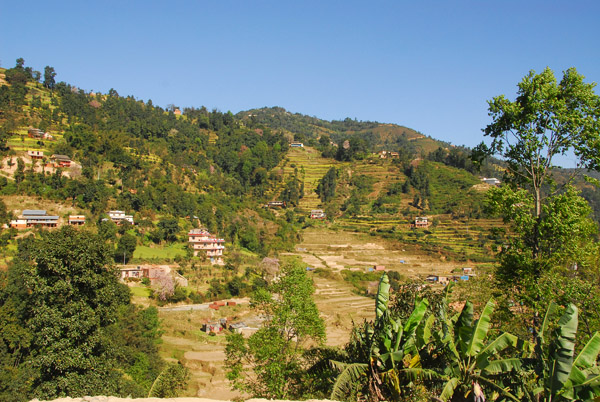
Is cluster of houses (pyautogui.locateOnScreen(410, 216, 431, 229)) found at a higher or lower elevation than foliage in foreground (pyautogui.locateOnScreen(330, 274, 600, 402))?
lower

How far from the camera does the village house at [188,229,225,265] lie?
38031 millimetres

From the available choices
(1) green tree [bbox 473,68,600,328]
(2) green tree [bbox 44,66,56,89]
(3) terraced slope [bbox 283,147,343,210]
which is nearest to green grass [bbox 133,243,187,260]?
(3) terraced slope [bbox 283,147,343,210]

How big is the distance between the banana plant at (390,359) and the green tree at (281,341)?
2.85 meters

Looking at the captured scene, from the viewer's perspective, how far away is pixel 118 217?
38.1m

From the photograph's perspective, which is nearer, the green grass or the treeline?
the green grass

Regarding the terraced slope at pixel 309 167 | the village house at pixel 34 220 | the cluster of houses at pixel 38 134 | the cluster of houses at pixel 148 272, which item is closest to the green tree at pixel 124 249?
the cluster of houses at pixel 148 272

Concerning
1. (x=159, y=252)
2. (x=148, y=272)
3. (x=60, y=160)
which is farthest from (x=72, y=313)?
(x=60, y=160)

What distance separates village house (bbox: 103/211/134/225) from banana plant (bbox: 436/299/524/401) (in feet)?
120

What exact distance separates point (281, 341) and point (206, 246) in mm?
30652

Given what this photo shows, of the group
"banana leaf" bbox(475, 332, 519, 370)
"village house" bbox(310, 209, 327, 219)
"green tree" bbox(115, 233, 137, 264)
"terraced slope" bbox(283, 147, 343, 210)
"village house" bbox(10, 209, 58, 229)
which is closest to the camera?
"banana leaf" bbox(475, 332, 519, 370)

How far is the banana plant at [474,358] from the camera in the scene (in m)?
4.75

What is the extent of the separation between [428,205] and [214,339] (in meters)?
41.7

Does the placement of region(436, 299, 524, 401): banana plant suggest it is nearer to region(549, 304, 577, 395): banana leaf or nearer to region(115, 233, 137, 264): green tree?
region(549, 304, 577, 395): banana leaf

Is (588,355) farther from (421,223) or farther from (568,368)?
(421,223)
